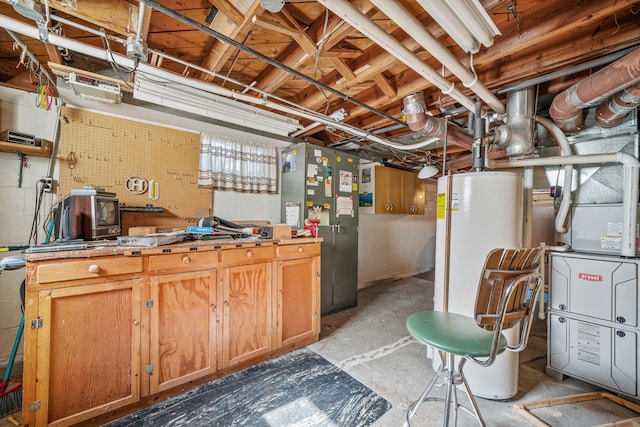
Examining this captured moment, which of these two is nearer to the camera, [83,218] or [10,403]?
[10,403]

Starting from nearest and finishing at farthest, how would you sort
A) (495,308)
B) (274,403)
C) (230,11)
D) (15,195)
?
(495,308), (230,11), (274,403), (15,195)

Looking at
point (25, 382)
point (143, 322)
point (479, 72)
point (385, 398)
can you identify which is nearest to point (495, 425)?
point (385, 398)

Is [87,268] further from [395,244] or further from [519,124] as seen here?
[395,244]

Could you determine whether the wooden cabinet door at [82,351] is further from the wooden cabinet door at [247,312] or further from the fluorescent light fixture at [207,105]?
the fluorescent light fixture at [207,105]

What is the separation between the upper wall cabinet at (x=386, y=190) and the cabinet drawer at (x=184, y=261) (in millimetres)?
3049

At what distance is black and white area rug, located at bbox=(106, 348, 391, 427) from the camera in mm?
1587

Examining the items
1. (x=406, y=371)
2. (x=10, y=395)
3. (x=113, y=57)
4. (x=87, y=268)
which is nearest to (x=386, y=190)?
(x=406, y=371)

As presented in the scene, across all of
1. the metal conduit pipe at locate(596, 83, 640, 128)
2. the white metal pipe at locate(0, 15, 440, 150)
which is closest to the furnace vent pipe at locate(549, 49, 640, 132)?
the metal conduit pipe at locate(596, 83, 640, 128)

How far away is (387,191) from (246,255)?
3.15m

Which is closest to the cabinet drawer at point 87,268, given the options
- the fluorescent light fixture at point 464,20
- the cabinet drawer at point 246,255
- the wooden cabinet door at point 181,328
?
the wooden cabinet door at point 181,328

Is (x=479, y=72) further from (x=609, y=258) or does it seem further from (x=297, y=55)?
(x=609, y=258)

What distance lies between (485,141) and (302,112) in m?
1.63

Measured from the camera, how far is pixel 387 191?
14.9ft

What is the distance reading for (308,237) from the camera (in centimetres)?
250
